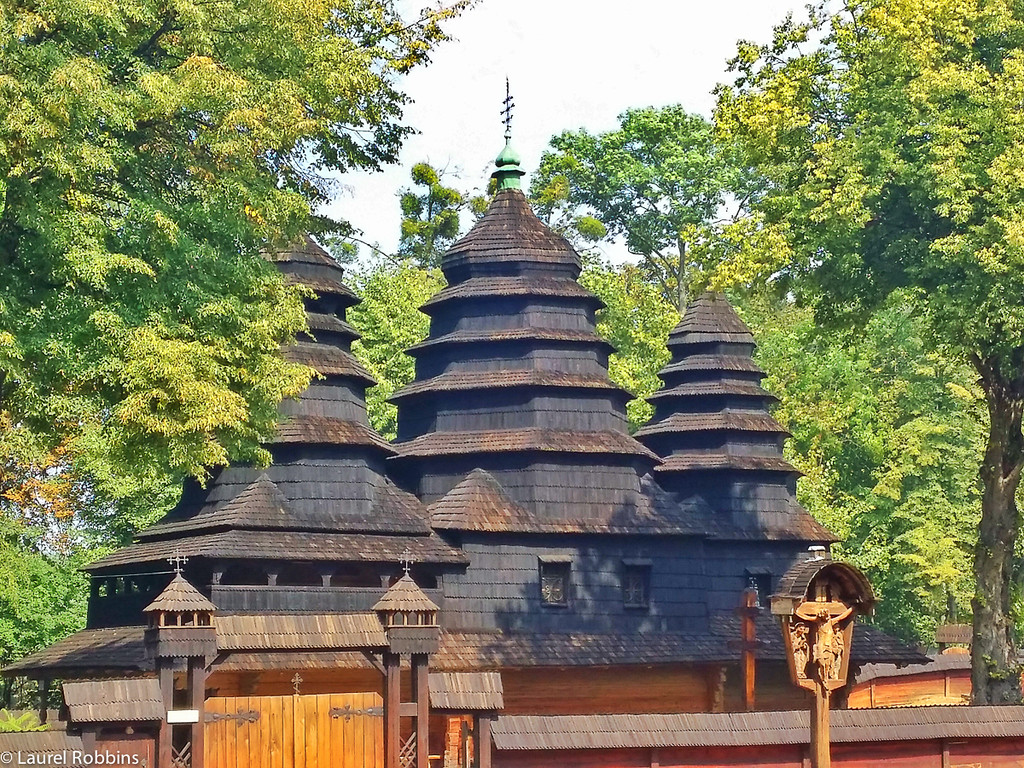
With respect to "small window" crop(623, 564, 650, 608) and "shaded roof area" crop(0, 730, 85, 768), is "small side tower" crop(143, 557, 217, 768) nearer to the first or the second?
"shaded roof area" crop(0, 730, 85, 768)

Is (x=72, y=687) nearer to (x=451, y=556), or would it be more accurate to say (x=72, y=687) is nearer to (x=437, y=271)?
(x=451, y=556)

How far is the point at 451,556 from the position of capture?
1268 inches

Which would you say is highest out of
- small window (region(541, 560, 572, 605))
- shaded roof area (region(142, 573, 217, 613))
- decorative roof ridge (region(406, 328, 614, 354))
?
decorative roof ridge (region(406, 328, 614, 354))

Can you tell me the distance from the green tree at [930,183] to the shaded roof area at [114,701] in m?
16.7

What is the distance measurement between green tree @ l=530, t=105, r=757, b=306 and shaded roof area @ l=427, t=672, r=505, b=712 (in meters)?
43.2

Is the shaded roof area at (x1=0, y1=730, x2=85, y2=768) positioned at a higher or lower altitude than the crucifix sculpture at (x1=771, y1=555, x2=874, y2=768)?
lower

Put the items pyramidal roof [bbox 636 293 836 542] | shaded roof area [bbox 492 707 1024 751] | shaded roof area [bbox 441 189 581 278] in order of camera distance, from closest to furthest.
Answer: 1. shaded roof area [bbox 492 707 1024 751]
2. shaded roof area [bbox 441 189 581 278]
3. pyramidal roof [bbox 636 293 836 542]

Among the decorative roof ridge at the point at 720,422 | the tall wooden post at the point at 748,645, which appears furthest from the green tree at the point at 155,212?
the decorative roof ridge at the point at 720,422

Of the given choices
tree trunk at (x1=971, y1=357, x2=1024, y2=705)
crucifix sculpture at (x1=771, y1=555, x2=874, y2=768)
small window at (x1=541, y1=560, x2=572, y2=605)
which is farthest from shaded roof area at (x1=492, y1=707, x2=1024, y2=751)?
small window at (x1=541, y1=560, x2=572, y2=605)

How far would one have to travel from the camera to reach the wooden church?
3073 centimetres

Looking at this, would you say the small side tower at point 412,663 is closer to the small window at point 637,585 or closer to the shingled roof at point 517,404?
the shingled roof at point 517,404

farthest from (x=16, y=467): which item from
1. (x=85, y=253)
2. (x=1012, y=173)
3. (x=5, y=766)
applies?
(x=1012, y=173)

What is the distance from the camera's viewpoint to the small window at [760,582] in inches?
1475

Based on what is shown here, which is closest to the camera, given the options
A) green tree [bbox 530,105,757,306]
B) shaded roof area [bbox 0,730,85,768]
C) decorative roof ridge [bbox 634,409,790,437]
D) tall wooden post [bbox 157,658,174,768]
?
shaded roof area [bbox 0,730,85,768]
